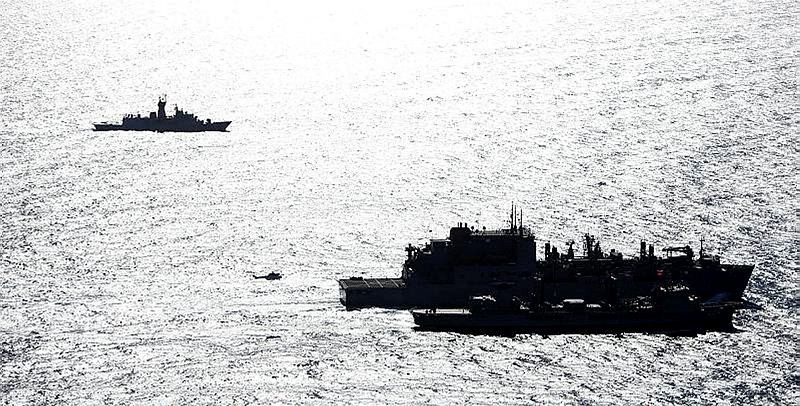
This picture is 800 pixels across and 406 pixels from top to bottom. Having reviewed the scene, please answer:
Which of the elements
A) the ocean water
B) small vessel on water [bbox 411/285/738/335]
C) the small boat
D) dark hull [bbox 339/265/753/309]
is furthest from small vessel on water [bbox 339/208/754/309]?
the small boat

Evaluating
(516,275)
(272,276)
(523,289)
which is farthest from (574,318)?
(272,276)

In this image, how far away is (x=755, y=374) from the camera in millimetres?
116938

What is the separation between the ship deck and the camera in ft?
446

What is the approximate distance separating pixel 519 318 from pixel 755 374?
22.6 metres

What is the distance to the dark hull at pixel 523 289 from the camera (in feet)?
450

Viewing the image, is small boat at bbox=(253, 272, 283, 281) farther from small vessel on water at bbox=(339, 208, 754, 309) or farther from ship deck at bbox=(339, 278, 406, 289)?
small vessel on water at bbox=(339, 208, 754, 309)

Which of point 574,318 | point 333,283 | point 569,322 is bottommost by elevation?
point 569,322

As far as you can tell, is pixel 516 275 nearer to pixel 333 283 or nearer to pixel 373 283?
pixel 373 283

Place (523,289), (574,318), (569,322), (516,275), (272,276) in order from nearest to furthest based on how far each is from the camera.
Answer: (569,322) → (574,318) → (523,289) → (516,275) → (272,276)

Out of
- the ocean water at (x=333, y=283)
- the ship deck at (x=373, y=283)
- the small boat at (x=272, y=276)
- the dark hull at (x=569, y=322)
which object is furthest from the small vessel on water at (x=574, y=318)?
the small boat at (x=272, y=276)

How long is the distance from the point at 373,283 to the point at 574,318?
18.2 m

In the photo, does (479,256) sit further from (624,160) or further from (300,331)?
(624,160)

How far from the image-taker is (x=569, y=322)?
131875 mm

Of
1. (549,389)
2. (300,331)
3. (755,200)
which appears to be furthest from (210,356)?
(755,200)
